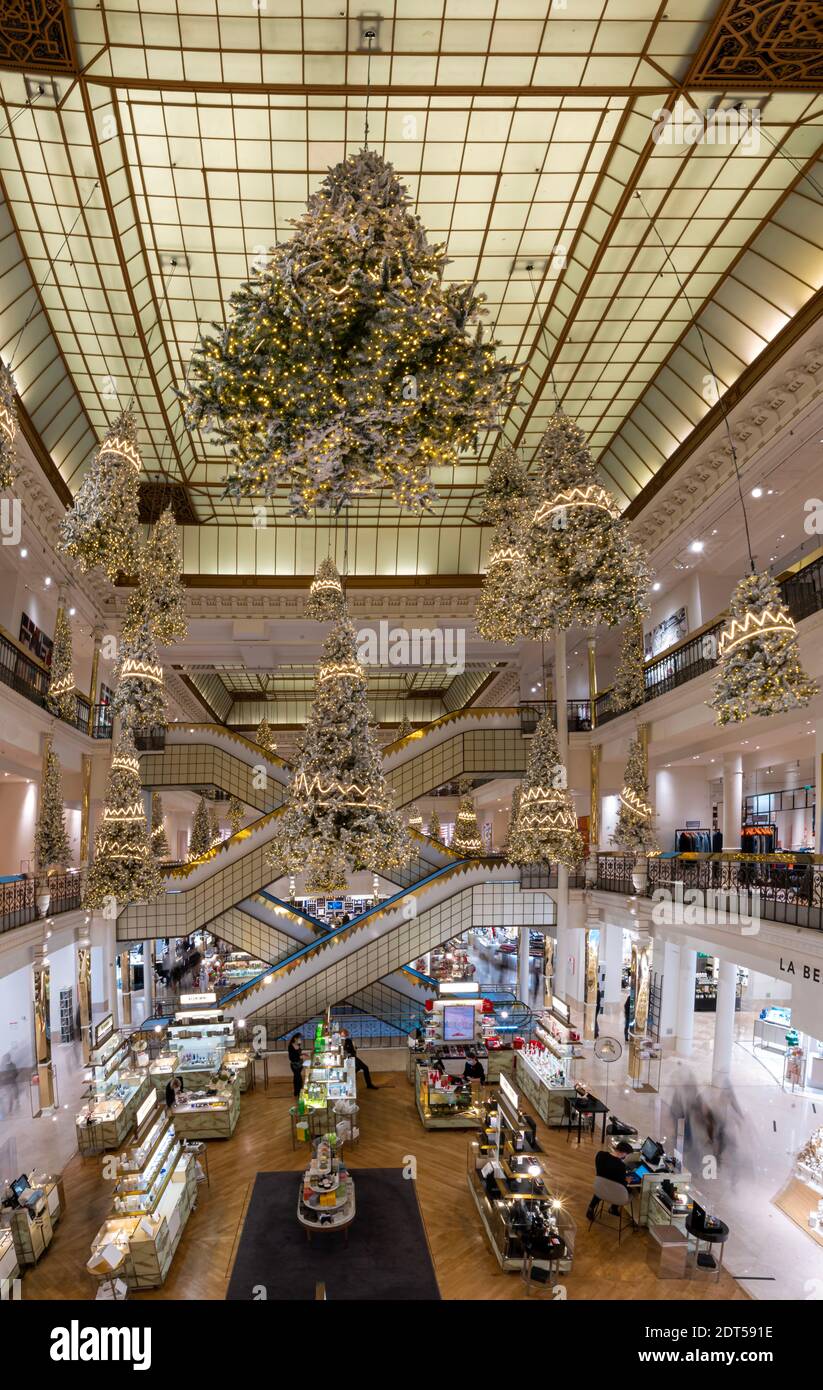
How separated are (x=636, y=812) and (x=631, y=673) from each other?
329 cm

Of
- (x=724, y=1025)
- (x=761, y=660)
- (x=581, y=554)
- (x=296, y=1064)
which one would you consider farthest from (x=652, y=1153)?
(x=581, y=554)

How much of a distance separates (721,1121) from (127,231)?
1756 cm

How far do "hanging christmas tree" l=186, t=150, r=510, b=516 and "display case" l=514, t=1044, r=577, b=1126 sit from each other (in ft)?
43.3

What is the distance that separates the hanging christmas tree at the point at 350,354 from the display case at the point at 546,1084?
13.2 m

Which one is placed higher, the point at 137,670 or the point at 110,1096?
the point at 137,670

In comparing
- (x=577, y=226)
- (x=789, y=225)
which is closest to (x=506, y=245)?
(x=577, y=226)

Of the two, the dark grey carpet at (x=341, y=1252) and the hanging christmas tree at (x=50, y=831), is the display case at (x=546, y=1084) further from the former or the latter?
the hanging christmas tree at (x=50, y=831)

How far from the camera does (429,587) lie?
22.2 m

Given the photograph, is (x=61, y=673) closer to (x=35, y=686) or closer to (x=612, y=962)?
(x=35, y=686)

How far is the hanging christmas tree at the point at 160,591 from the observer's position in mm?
11336

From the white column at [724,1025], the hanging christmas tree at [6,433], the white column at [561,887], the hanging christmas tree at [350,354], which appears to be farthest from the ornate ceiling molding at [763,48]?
the white column at [724,1025]

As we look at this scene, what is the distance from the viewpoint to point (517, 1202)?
9.79m

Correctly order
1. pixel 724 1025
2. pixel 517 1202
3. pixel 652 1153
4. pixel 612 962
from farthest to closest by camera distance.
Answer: pixel 612 962 < pixel 724 1025 < pixel 652 1153 < pixel 517 1202

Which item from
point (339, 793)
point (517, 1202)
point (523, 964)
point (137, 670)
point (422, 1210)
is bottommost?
point (523, 964)
